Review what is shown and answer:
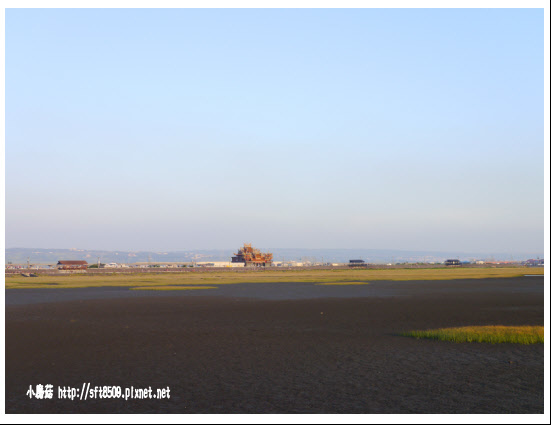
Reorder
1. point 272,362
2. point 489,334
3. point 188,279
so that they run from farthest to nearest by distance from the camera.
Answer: point 188,279 < point 489,334 < point 272,362

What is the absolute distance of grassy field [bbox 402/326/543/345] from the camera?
71.7ft

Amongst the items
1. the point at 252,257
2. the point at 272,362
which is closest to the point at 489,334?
the point at 272,362

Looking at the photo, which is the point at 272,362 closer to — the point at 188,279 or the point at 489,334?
the point at 489,334

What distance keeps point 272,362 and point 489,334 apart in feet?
31.3

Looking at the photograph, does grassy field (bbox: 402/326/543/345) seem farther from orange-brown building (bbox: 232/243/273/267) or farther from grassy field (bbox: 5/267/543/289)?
orange-brown building (bbox: 232/243/273/267)

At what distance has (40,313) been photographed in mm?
31781

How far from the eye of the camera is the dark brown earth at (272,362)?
42.8 feet

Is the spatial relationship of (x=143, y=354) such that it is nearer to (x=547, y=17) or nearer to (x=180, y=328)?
(x=180, y=328)

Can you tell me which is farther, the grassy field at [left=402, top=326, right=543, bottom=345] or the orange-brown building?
the orange-brown building

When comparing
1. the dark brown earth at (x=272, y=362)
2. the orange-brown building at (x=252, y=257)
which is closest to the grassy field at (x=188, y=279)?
the dark brown earth at (x=272, y=362)

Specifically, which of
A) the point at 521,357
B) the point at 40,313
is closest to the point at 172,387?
the point at 521,357

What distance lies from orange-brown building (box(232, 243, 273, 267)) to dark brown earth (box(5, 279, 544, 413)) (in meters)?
144

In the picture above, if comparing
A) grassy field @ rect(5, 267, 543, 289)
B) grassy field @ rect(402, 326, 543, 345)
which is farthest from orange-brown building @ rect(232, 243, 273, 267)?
grassy field @ rect(402, 326, 543, 345)

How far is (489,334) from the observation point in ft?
74.8
